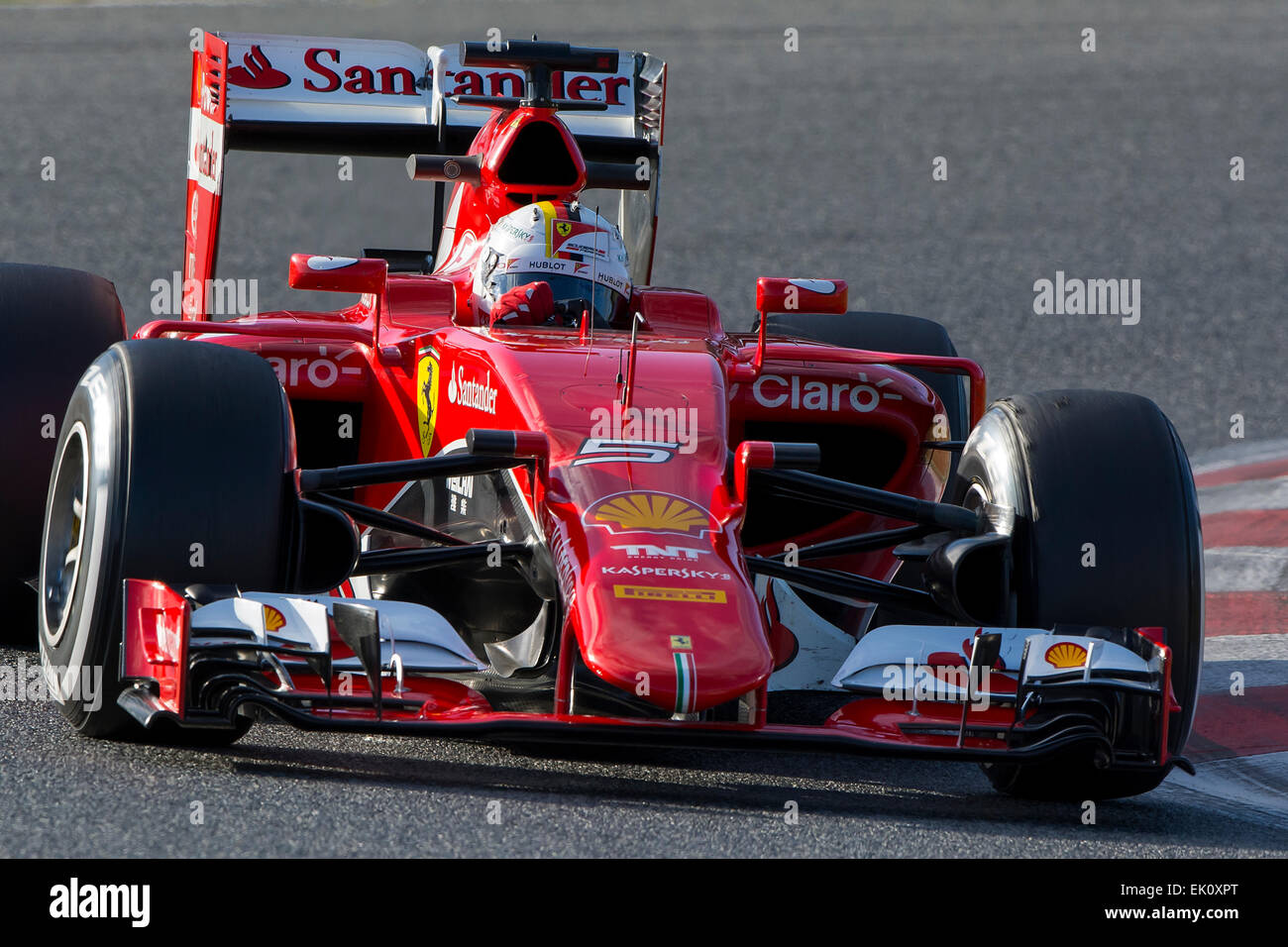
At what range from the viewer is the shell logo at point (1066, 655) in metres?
4.25

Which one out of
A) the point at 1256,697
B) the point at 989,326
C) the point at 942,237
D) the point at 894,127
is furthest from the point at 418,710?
the point at 894,127

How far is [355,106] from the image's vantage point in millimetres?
7176

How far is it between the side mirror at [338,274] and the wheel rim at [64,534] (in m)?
0.84

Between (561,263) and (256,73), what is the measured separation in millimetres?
1841

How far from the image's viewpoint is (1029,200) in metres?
15.6

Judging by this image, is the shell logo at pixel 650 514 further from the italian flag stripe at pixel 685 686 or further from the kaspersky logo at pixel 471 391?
the kaspersky logo at pixel 471 391

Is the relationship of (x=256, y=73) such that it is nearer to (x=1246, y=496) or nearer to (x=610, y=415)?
(x=610, y=415)

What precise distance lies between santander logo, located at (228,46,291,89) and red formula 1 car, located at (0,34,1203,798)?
127 centimetres

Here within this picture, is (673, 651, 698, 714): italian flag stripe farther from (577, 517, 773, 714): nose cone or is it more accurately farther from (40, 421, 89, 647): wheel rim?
(40, 421, 89, 647): wheel rim

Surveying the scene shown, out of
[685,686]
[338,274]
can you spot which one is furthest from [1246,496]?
[685,686]

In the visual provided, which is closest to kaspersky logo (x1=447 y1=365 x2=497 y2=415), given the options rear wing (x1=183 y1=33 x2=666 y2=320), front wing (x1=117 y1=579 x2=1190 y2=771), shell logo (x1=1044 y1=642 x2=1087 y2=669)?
front wing (x1=117 y1=579 x2=1190 y2=771)
